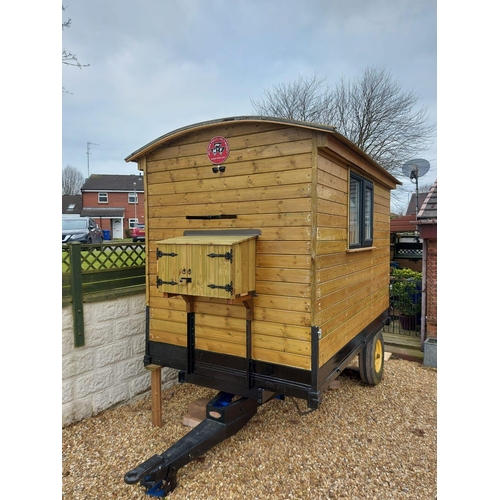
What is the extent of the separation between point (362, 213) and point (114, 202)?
3442 centimetres

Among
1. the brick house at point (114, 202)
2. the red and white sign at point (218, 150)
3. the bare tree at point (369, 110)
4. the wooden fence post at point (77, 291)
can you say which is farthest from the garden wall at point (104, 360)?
the brick house at point (114, 202)

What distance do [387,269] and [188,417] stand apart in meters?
3.94

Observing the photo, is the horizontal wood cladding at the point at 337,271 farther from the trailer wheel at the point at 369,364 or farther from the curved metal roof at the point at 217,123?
the trailer wheel at the point at 369,364

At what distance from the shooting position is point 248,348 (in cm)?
328

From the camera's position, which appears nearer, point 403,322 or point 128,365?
point 128,365

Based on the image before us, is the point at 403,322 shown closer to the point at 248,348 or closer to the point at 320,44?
the point at 248,348

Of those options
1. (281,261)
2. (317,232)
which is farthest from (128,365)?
(317,232)

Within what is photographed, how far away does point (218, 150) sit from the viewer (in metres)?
3.43

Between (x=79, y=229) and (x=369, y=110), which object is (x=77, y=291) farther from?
(x=369, y=110)

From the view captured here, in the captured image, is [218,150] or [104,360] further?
[104,360]

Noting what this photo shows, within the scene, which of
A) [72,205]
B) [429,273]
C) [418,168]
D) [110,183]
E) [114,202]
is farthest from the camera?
[72,205]

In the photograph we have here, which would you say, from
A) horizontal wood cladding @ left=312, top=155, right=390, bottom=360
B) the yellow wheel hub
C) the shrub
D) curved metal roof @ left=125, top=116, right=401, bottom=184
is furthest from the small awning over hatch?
horizontal wood cladding @ left=312, top=155, right=390, bottom=360

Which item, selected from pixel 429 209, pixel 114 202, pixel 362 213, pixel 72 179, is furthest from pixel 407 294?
pixel 72 179

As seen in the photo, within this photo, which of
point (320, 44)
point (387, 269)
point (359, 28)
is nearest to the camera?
point (387, 269)
